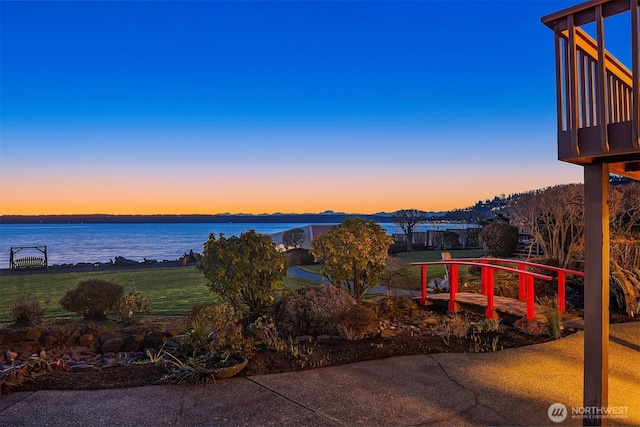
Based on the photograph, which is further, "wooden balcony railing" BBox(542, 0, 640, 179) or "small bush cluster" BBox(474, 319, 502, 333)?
"small bush cluster" BBox(474, 319, 502, 333)

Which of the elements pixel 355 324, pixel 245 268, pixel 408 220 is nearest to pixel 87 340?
pixel 245 268

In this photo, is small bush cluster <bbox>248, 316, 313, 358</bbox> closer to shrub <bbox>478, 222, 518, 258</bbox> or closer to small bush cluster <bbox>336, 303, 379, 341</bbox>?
small bush cluster <bbox>336, 303, 379, 341</bbox>

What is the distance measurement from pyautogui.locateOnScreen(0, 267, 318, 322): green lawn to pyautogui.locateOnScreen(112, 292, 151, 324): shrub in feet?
2.39

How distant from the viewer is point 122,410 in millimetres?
4043

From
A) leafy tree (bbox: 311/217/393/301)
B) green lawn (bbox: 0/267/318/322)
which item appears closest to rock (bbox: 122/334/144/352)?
green lawn (bbox: 0/267/318/322)

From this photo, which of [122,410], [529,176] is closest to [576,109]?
[122,410]

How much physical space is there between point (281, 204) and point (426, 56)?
29.4m

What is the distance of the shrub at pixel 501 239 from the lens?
17266 millimetres

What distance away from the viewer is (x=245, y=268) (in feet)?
24.6

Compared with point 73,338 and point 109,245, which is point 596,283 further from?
point 109,245

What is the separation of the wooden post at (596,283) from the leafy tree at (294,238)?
22956 mm

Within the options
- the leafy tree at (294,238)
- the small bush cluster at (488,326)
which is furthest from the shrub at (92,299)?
the leafy tree at (294,238)

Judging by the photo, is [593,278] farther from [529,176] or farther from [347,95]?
[529,176]

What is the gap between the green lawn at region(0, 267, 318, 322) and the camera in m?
11.1
